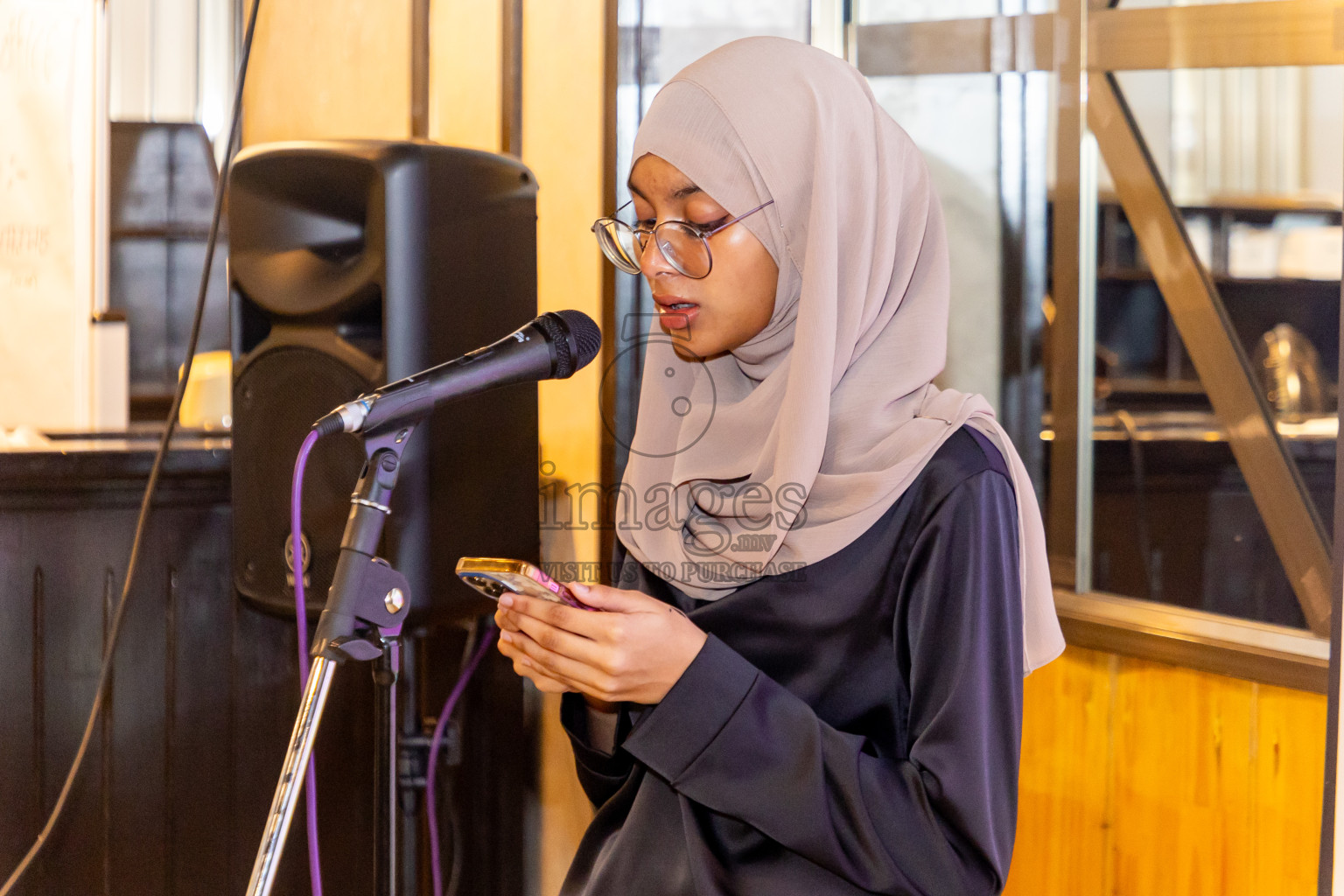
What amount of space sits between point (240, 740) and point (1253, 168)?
77.5 inches

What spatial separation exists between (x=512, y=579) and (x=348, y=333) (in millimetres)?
546

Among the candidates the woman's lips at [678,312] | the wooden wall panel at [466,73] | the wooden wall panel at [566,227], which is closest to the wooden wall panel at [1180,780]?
the wooden wall panel at [566,227]

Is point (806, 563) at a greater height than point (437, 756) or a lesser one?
greater

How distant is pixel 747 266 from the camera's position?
3.39 ft

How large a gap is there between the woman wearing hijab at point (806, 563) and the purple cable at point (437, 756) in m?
0.51

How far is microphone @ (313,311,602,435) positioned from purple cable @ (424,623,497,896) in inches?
32.4

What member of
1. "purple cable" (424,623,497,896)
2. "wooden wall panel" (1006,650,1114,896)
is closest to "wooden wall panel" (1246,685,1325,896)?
"wooden wall panel" (1006,650,1114,896)

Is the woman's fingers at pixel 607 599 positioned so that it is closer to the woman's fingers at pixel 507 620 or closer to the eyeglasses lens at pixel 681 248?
the woman's fingers at pixel 507 620

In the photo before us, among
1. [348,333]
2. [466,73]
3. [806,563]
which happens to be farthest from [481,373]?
[466,73]

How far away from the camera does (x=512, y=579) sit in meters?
0.88

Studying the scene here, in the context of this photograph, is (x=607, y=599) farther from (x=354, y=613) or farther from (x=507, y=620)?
(x=354, y=613)

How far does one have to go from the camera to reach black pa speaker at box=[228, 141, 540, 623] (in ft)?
4.13

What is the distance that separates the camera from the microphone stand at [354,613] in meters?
0.79

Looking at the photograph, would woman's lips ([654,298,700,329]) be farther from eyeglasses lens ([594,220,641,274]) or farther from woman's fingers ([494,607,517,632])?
woman's fingers ([494,607,517,632])
